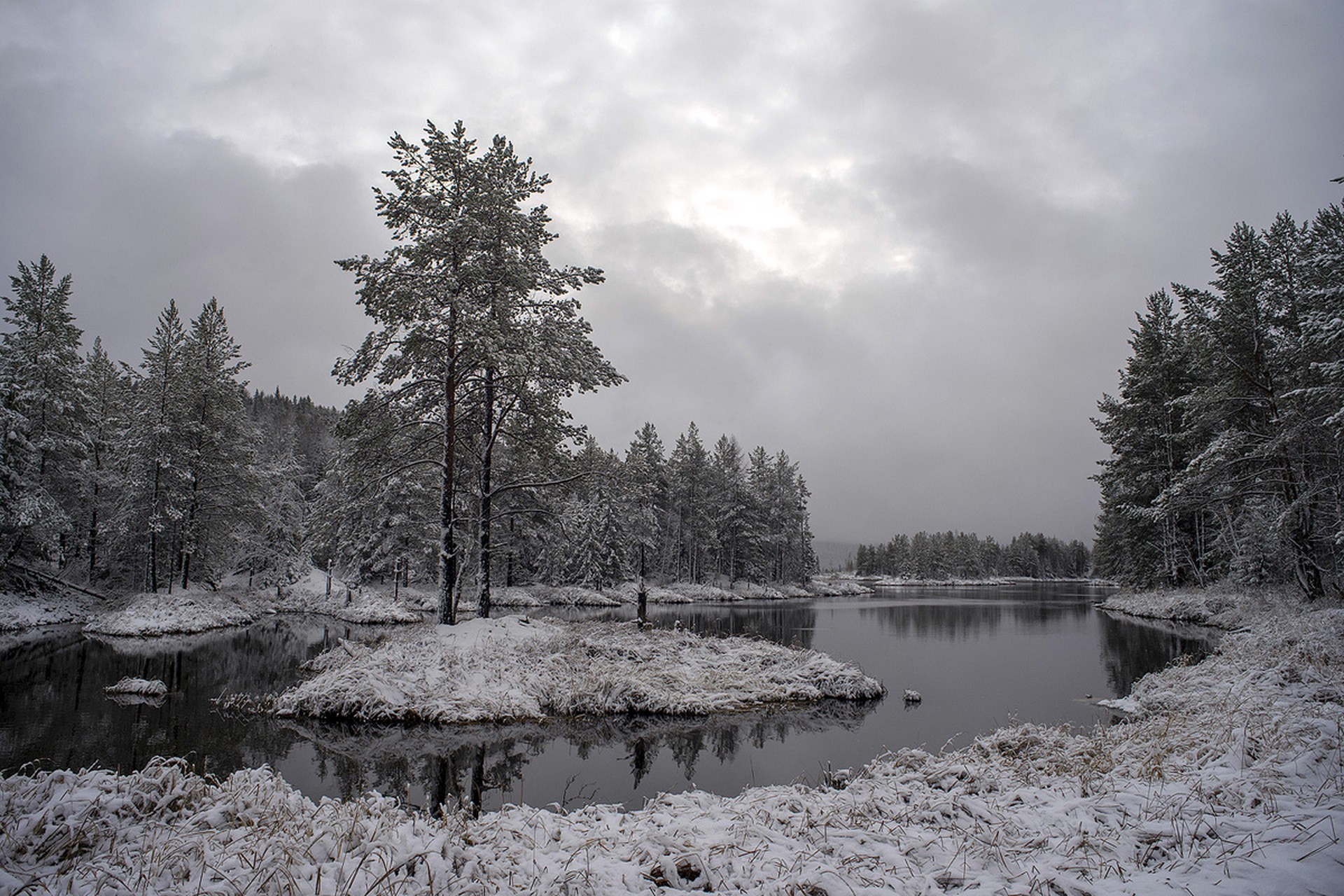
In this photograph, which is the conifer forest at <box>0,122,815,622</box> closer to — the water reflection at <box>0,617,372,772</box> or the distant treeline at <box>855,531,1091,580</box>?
the water reflection at <box>0,617,372,772</box>

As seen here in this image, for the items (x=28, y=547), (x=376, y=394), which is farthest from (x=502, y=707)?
(x=28, y=547)

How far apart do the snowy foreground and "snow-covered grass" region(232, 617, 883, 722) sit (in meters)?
6.14

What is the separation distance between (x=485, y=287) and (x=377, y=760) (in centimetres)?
1266

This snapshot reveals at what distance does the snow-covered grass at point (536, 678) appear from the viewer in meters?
11.9

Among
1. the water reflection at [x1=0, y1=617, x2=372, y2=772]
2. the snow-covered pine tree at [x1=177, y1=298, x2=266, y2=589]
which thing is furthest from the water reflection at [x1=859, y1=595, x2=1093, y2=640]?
the snow-covered pine tree at [x1=177, y1=298, x2=266, y2=589]

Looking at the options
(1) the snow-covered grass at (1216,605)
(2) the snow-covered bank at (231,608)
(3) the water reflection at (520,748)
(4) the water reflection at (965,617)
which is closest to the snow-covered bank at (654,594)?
(2) the snow-covered bank at (231,608)

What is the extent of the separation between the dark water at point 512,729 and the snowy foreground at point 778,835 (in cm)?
146

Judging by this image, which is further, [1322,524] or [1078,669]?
[1322,524]

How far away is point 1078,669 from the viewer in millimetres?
17656

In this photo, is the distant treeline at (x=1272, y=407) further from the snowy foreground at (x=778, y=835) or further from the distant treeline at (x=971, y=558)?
the distant treeline at (x=971, y=558)

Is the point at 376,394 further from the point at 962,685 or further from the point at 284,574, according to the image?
the point at 284,574

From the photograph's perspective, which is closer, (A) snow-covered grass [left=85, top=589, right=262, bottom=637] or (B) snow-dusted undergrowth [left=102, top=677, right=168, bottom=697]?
(B) snow-dusted undergrowth [left=102, top=677, right=168, bottom=697]

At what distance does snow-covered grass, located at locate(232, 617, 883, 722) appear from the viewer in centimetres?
1186

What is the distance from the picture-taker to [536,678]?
13.3 metres
